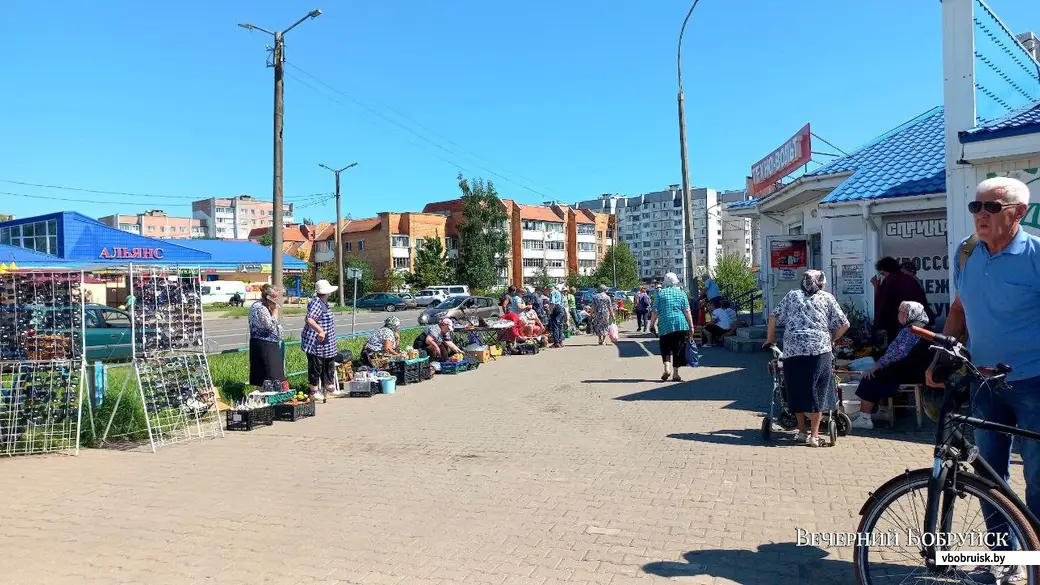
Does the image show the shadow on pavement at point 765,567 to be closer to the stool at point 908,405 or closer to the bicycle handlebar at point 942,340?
the bicycle handlebar at point 942,340

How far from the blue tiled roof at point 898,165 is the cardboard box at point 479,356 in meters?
7.55

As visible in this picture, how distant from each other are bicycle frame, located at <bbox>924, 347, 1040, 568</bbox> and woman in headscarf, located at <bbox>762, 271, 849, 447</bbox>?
3.48m

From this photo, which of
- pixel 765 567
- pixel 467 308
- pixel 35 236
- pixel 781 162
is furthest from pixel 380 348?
pixel 35 236

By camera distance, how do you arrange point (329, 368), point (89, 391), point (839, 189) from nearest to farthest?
1. point (89, 391)
2. point (329, 368)
3. point (839, 189)

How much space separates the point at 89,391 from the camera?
784 cm

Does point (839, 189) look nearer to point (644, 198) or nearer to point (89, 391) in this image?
point (89, 391)

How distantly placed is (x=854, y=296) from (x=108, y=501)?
11.4 m

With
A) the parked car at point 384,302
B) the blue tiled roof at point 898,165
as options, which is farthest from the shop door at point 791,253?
the parked car at point 384,302

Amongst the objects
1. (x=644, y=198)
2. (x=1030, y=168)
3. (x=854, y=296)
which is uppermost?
(x=644, y=198)

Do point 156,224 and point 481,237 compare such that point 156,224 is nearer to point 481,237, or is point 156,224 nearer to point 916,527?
point 481,237

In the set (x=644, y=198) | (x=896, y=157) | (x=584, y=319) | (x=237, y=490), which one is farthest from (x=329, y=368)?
(x=644, y=198)

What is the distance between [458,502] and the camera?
5.41 meters

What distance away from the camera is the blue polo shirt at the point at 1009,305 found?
3.29 m

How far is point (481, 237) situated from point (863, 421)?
5366cm
